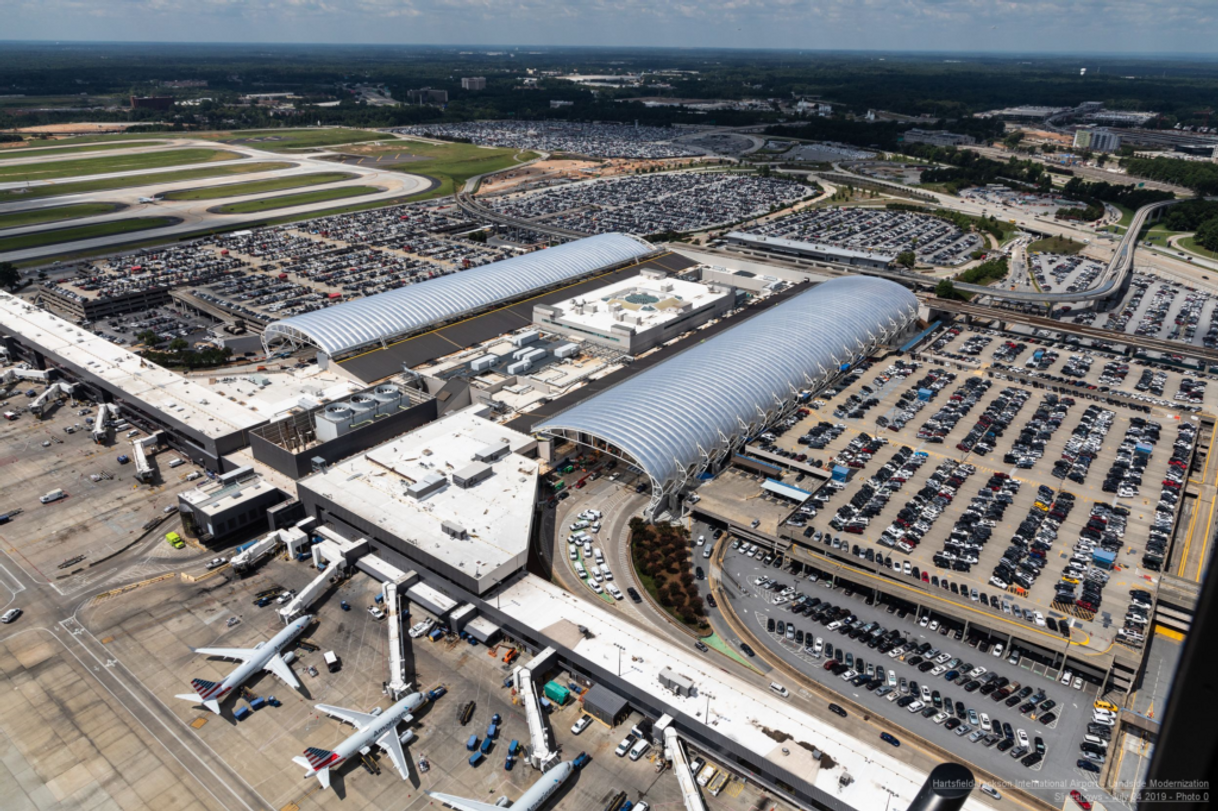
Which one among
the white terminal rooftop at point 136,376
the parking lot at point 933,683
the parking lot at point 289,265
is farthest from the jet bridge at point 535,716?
the parking lot at point 289,265

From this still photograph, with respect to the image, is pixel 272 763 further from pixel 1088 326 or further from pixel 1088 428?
pixel 1088 326

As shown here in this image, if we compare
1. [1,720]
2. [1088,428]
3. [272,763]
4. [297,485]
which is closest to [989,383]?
[1088,428]

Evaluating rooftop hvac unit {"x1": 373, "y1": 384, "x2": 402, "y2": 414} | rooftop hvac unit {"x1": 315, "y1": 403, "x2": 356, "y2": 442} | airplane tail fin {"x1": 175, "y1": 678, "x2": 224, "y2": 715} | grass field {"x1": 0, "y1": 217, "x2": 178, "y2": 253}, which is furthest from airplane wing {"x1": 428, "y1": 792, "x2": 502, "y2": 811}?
grass field {"x1": 0, "y1": 217, "x2": 178, "y2": 253}

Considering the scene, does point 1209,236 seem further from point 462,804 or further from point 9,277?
point 9,277

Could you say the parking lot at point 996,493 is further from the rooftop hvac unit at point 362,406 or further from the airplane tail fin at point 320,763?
the rooftop hvac unit at point 362,406

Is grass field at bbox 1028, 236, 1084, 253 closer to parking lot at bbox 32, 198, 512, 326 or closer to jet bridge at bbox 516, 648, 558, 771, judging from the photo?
parking lot at bbox 32, 198, 512, 326

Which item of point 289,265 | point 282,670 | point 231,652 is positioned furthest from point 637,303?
point 289,265
